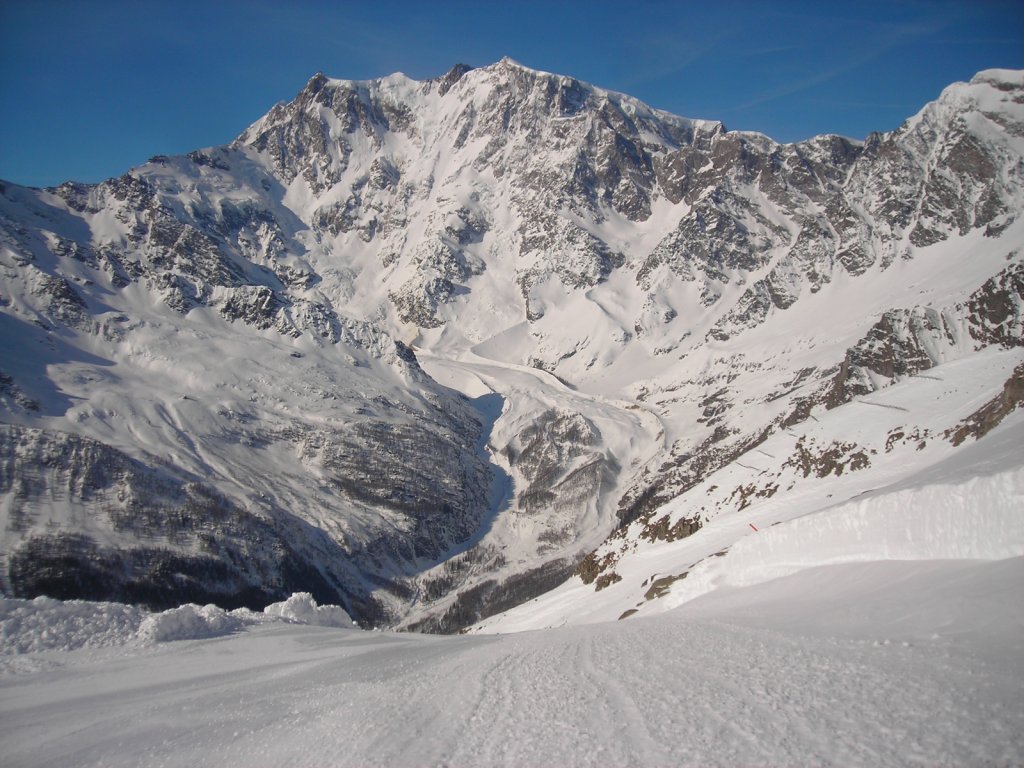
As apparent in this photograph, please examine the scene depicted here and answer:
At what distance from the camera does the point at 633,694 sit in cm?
888

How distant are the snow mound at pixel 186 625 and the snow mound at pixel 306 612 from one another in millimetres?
6078

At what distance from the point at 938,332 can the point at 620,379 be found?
9438cm

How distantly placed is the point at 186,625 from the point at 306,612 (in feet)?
33.5

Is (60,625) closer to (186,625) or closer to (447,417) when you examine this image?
(186,625)

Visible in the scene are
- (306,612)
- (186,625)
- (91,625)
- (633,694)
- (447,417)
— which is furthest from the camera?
(447,417)

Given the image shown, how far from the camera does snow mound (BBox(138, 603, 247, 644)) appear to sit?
740 inches

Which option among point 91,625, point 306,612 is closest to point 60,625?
point 91,625

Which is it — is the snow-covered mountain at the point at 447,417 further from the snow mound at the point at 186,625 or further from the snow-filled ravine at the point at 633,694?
the snow mound at the point at 186,625

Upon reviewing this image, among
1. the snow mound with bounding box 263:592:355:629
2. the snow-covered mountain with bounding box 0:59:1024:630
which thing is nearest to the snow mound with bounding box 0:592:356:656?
the snow mound with bounding box 263:592:355:629

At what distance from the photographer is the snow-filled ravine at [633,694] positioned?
707 cm

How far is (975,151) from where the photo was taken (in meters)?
172

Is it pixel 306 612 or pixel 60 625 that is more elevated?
pixel 60 625

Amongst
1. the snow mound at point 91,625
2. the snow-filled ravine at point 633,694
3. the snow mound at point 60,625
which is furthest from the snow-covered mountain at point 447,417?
the snow mound at point 60,625

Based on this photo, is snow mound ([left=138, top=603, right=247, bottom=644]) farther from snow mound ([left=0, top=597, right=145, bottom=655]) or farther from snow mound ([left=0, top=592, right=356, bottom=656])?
snow mound ([left=0, top=597, right=145, bottom=655])
